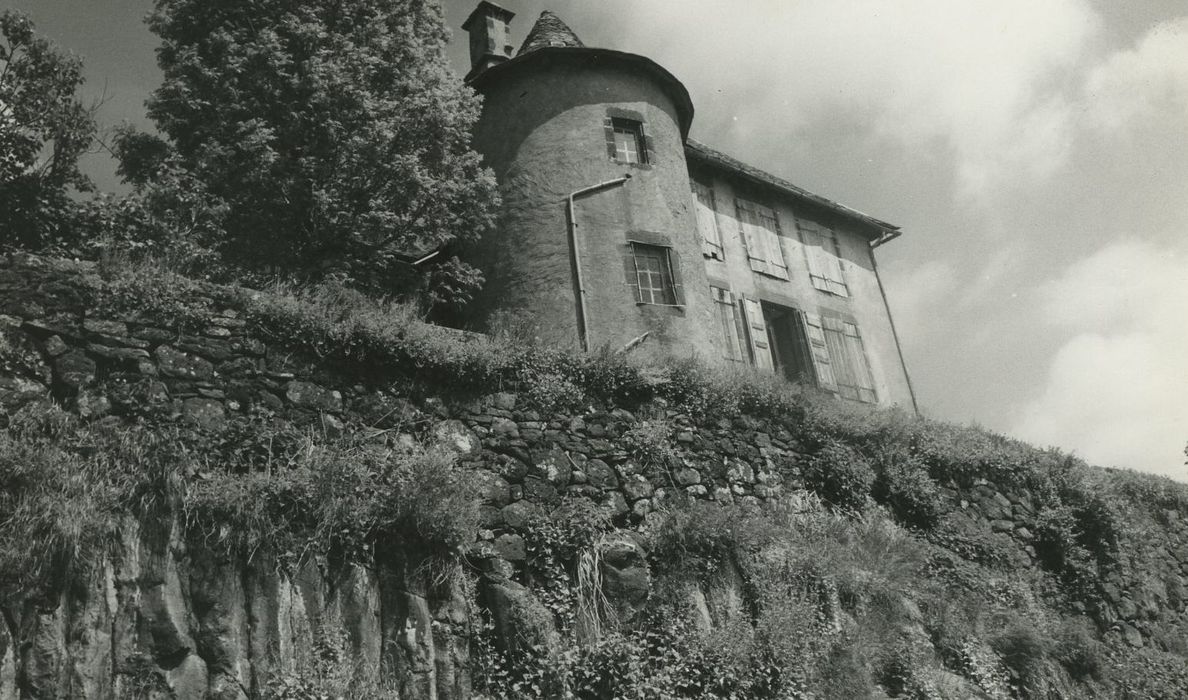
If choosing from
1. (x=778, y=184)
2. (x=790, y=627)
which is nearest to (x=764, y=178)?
(x=778, y=184)

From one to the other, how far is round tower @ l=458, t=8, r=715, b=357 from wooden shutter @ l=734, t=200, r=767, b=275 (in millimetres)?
2619

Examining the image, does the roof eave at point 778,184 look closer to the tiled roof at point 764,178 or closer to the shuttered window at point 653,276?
the tiled roof at point 764,178

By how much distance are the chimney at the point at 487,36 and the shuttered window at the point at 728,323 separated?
6.29 m

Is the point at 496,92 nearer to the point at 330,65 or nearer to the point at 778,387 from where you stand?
the point at 330,65

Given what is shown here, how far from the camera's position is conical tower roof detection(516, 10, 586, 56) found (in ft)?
51.3

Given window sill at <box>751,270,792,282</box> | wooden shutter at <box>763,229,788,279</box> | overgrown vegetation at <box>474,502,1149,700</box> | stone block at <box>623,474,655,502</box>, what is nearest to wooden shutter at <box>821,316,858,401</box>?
window sill at <box>751,270,792,282</box>

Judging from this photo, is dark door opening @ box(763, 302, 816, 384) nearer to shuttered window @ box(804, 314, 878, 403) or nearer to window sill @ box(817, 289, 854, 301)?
shuttered window @ box(804, 314, 878, 403)

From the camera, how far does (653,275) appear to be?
14.1 m

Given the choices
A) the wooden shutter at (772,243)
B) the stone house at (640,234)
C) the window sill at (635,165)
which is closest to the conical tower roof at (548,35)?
the stone house at (640,234)

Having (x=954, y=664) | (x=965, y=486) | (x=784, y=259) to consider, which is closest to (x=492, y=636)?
(x=954, y=664)

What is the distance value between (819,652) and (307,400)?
5.27 m

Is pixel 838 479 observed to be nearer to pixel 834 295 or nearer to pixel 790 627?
pixel 790 627

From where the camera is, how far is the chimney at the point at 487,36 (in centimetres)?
1642

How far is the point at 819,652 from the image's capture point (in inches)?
307
